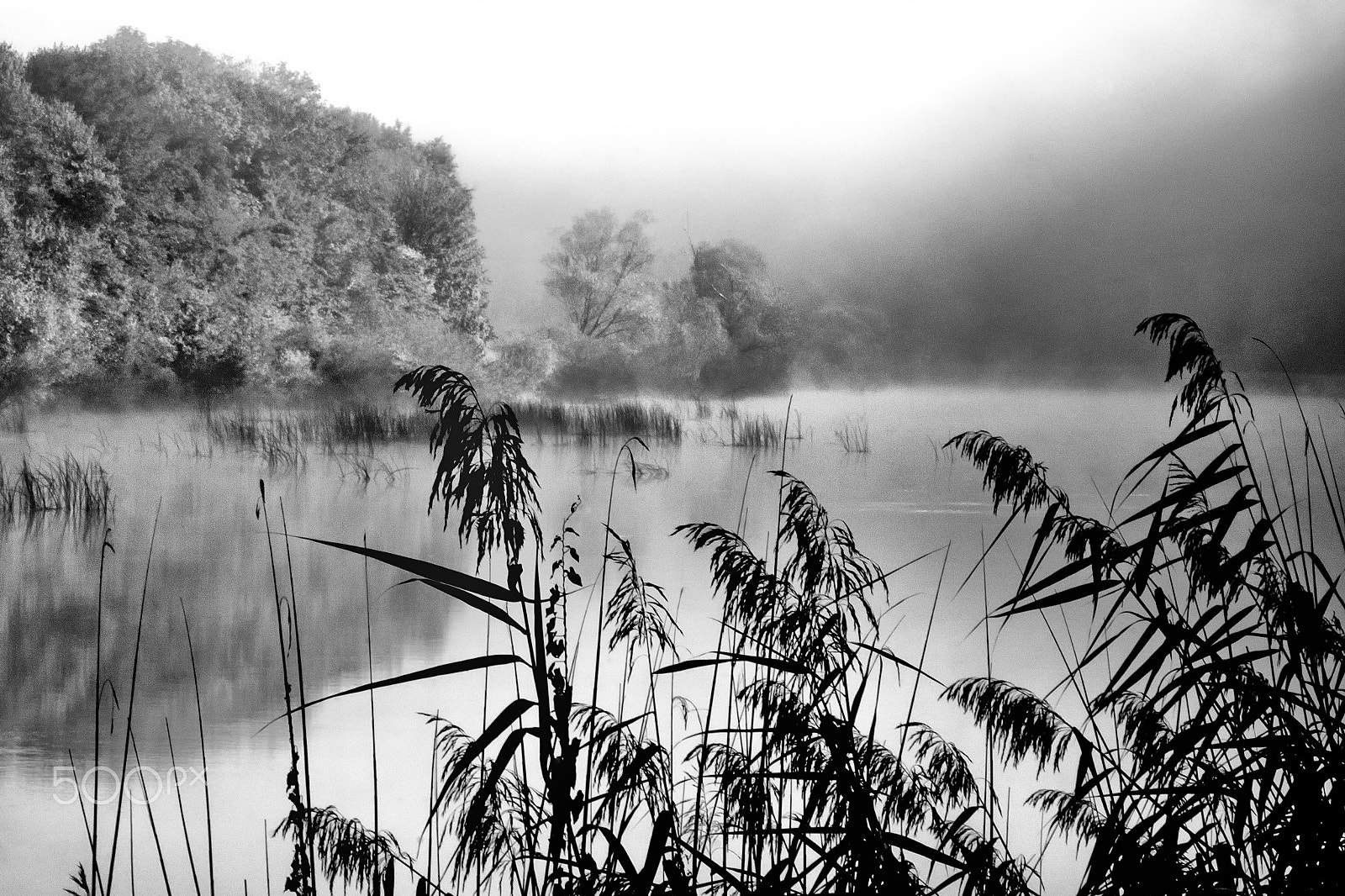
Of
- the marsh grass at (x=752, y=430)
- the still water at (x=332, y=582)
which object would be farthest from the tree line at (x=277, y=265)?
the still water at (x=332, y=582)

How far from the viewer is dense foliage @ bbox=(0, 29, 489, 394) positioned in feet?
13.6

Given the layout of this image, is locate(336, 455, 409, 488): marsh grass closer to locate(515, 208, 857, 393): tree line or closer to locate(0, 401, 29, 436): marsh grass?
locate(515, 208, 857, 393): tree line

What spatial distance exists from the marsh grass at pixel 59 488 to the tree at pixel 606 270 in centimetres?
191

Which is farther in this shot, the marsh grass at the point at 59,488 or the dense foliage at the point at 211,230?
the dense foliage at the point at 211,230

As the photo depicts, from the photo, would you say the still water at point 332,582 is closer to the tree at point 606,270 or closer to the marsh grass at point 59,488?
the marsh grass at point 59,488

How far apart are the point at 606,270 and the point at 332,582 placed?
1.56 m

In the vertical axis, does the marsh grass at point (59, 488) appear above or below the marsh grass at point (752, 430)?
below

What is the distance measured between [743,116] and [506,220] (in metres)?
1.03

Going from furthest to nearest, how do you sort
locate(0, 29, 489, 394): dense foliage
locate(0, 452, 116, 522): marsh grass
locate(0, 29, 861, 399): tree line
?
locate(0, 29, 489, 394): dense foliage → locate(0, 29, 861, 399): tree line → locate(0, 452, 116, 522): marsh grass

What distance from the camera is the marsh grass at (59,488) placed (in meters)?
3.90

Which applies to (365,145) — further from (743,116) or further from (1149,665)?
(1149,665)

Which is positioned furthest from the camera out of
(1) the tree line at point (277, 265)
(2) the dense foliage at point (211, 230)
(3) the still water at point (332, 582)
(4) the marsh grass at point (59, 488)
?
(2) the dense foliage at point (211, 230)

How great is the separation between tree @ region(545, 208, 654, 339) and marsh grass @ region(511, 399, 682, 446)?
0.30 metres

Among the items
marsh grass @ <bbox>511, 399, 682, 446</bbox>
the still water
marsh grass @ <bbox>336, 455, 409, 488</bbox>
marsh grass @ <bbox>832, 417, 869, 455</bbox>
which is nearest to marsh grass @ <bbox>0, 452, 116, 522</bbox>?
the still water
